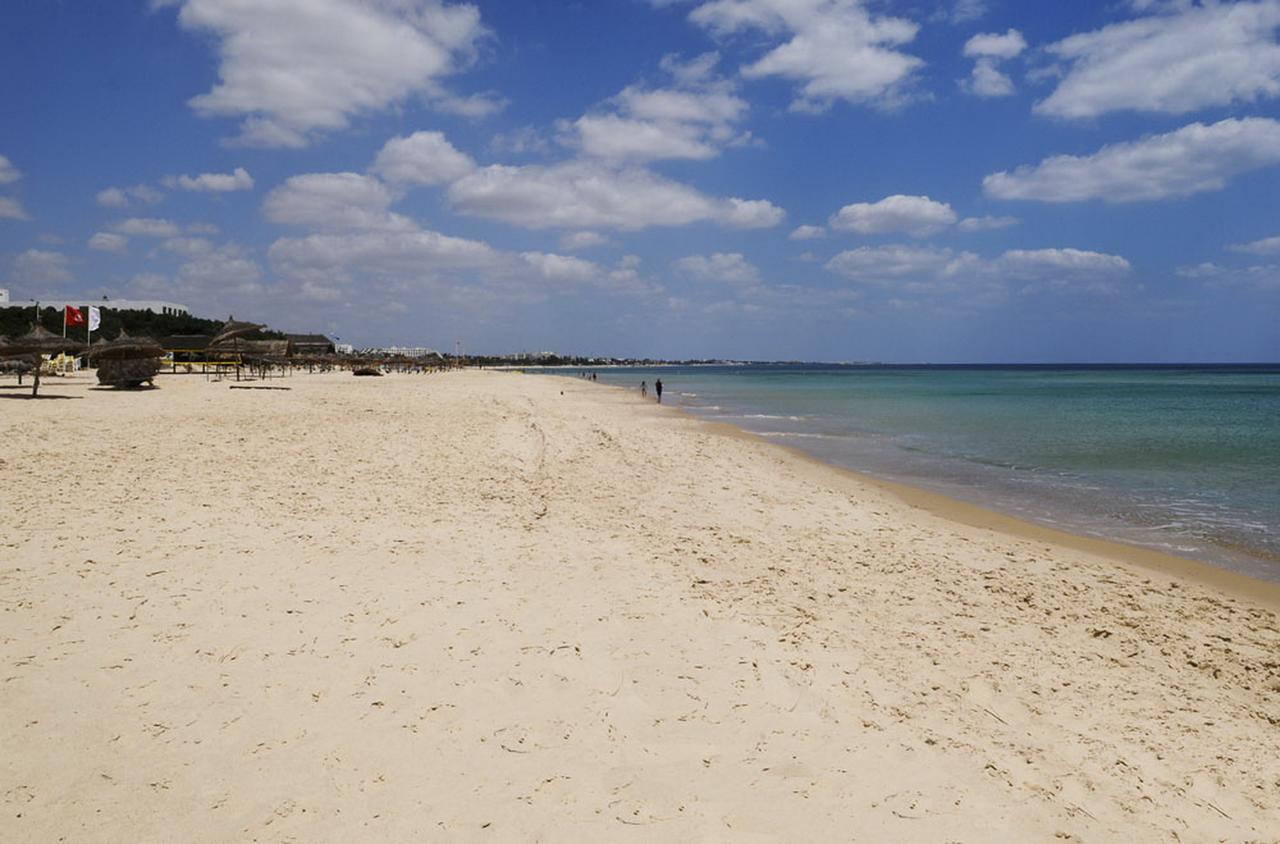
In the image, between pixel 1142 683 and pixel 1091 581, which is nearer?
pixel 1142 683

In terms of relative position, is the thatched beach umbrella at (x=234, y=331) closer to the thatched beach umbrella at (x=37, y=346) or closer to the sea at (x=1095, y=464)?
the thatched beach umbrella at (x=37, y=346)

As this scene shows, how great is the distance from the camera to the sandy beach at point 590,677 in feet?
10.5

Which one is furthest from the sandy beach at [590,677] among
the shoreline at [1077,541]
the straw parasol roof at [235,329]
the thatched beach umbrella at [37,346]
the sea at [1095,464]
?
the straw parasol roof at [235,329]

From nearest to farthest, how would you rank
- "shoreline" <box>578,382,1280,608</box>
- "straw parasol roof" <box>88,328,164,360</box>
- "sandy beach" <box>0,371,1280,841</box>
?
"sandy beach" <box>0,371,1280,841</box> < "shoreline" <box>578,382,1280,608</box> < "straw parasol roof" <box>88,328,164,360</box>

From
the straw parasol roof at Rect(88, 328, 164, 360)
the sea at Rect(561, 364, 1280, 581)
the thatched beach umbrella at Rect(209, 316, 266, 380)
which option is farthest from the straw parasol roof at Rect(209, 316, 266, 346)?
the sea at Rect(561, 364, 1280, 581)

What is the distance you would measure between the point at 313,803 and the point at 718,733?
2.06 metres

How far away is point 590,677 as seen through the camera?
4379 millimetres

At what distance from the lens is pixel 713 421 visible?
29.4 meters

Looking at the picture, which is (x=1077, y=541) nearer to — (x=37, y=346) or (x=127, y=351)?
(x=37, y=346)

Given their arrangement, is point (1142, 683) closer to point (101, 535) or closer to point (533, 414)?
point (101, 535)

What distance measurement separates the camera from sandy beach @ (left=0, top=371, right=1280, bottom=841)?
3.19 metres

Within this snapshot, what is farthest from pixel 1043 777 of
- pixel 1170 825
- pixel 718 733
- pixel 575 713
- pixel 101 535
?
pixel 101 535

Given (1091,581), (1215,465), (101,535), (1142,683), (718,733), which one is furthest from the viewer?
(1215,465)

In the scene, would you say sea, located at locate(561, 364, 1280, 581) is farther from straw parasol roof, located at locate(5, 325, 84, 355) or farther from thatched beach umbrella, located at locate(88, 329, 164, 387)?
thatched beach umbrella, located at locate(88, 329, 164, 387)
